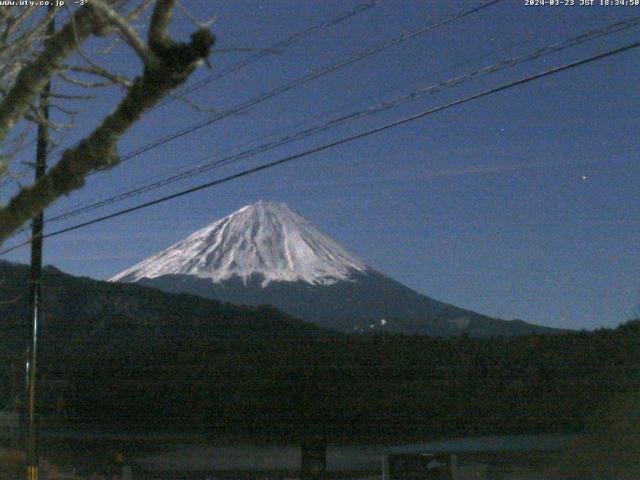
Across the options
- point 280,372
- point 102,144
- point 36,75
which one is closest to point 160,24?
point 102,144

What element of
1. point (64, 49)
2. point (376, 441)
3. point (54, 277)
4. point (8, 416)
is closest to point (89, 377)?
point (8, 416)

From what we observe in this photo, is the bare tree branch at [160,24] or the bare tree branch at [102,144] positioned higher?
the bare tree branch at [160,24]

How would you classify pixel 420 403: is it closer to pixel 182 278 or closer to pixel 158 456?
pixel 158 456

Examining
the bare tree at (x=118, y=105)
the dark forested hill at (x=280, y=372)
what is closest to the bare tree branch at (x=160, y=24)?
the bare tree at (x=118, y=105)

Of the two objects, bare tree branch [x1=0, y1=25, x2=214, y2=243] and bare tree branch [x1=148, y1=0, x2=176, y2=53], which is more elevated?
bare tree branch [x1=148, y1=0, x2=176, y2=53]

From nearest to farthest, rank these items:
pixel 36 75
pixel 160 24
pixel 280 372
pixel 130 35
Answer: pixel 160 24 < pixel 130 35 < pixel 36 75 < pixel 280 372

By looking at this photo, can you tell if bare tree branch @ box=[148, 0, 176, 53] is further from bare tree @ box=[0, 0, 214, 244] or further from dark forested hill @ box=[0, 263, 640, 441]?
dark forested hill @ box=[0, 263, 640, 441]

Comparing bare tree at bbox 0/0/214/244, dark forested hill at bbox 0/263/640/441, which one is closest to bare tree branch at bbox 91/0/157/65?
bare tree at bbox 0/0/214/244

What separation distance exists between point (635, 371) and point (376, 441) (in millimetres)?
7650

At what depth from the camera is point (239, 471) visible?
68.4 ft

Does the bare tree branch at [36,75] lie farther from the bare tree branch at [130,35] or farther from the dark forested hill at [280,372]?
the dark forested hill at [280,372]

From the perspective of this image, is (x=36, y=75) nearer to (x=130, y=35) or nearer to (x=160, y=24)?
(x=130, y=35)

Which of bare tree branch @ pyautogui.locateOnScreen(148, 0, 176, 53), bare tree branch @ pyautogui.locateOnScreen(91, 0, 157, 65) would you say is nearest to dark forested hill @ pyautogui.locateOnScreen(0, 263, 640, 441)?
bare tree branch @ pyautogui.locateOnScreen(91, 0, 157, 65)

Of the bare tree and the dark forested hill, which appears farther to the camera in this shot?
the dark forested hill
